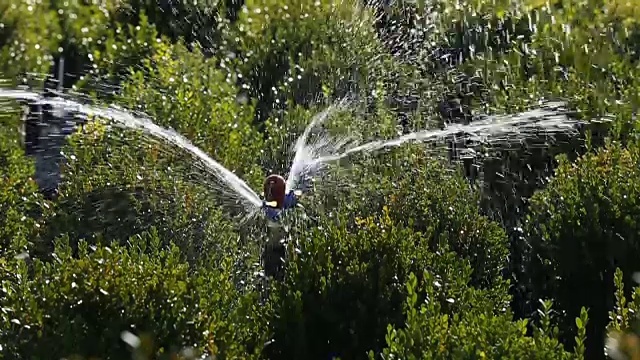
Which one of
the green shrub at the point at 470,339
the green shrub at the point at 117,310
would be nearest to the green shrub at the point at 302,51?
the green shrub at the point at 117,310

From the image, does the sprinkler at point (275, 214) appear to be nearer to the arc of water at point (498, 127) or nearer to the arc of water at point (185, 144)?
the arc of water at point (185, 144)

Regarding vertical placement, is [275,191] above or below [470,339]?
below

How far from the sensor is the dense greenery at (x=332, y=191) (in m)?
2.78

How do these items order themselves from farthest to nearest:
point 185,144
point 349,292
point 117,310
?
point 185,144
point 349,292
point 117,310

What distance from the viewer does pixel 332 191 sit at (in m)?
4.63

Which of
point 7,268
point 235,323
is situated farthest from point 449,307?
point 7,268

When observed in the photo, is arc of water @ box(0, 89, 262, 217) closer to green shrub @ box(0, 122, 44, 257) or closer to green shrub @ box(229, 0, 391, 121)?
green shrub @ box(0, 122, 44, 257)

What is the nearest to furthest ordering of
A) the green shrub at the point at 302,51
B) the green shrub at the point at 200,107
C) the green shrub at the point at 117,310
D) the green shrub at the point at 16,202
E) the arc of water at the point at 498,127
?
the green shrub at the point at 117,310, the green shrub at the point at 16,202, the green shrub at the point at 200,107, the arc of water at the point at 498,127, the green shrub at the point at 302,51

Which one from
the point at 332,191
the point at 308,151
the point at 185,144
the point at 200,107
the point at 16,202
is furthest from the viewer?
the point at 308,151

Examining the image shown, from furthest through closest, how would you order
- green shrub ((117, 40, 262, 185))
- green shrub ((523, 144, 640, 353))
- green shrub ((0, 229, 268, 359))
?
green shrub ((117, 40, 262, 185))
green shrub ((523, 144, 640, 353))
green shrub ((0, 229, 268, 359))

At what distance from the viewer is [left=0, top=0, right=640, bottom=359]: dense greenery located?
109 inches

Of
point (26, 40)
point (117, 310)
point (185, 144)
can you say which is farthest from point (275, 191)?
point (26, 40)

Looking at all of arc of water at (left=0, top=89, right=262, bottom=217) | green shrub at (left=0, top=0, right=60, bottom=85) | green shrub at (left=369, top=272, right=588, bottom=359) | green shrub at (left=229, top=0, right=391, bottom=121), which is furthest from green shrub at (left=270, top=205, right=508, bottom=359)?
green shrub at (left=0, top=0, right=60, bottom=85)

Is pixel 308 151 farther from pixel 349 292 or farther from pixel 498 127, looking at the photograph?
pixel 349 292
